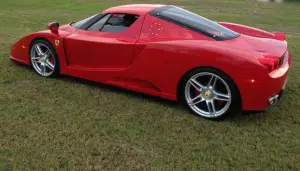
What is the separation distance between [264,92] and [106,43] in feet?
6.77

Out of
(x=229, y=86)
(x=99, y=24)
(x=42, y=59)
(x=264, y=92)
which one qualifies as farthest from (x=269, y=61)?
(x=42, y=59)

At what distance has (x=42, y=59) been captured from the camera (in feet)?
17.1

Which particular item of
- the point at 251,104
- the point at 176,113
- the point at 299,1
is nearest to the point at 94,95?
the point at 176,113

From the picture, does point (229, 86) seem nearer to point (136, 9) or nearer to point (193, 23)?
point (193, 23)

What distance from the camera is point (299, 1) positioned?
20.5 metres

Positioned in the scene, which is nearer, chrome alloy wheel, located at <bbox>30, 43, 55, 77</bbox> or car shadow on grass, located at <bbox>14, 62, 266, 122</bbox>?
car shadow on grass, located at <bbox>14, 62, 266, 122</bbox>

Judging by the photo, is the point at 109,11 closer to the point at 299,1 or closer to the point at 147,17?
the point at 147,17

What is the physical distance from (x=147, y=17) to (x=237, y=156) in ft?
6.90

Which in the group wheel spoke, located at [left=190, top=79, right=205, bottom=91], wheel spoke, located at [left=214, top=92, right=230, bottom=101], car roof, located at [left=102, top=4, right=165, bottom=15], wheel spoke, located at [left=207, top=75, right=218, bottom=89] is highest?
car roof, located at [left=102, top=4, right=165, bottom=15]

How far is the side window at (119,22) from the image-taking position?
15.0 ft

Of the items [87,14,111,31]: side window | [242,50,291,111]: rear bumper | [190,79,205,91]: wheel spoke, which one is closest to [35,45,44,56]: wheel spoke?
[87,14,111,31]: side window

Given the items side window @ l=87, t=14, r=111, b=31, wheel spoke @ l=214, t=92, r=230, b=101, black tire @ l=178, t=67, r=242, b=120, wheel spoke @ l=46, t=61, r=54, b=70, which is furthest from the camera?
wheel spoke @ l=46, t=61, r=54, b=70

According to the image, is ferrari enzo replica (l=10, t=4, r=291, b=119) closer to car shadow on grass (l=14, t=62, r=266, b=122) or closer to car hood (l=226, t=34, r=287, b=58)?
car hood (l=226, t=34, r=287, b=58)

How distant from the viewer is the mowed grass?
3191 millimetres
